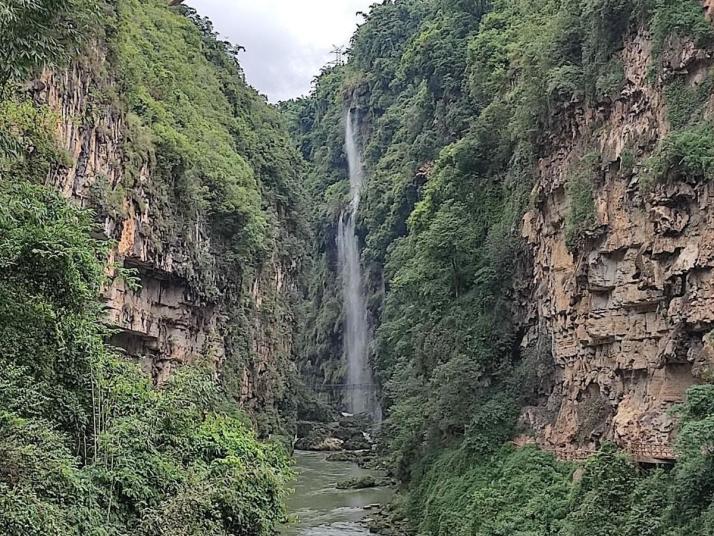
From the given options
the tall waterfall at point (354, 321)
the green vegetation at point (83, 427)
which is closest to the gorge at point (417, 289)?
the green vegetation at point (83, 427)

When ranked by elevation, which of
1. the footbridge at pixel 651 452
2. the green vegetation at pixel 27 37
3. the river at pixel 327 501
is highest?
the green vegetation at pixel 27 37

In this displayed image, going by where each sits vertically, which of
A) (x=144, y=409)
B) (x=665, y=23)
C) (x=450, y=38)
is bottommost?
(x=144, y=409)

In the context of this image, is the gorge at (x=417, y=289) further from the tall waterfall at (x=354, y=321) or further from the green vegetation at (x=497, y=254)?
the tall waterfall at (x=354, y=321)

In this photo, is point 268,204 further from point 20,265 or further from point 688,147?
point 20,265

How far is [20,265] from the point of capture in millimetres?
10055

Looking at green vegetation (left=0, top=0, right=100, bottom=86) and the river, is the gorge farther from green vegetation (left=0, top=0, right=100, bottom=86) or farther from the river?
the river

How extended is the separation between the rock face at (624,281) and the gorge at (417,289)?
68 mm

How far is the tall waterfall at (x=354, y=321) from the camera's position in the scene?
5009cm

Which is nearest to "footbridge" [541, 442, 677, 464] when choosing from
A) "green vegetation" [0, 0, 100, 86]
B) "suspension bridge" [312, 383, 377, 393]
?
"green vegetation" [0, 0, 100, 86]

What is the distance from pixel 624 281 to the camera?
57.4 feet

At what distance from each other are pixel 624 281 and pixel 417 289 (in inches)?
468

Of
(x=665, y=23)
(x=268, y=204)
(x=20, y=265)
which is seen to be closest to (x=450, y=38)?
(x=268, y=204)

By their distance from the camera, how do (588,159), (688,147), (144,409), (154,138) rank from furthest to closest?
(154,138)
(588,159)
(688,147)
(144,409)

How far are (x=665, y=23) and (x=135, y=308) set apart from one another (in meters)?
15.2
